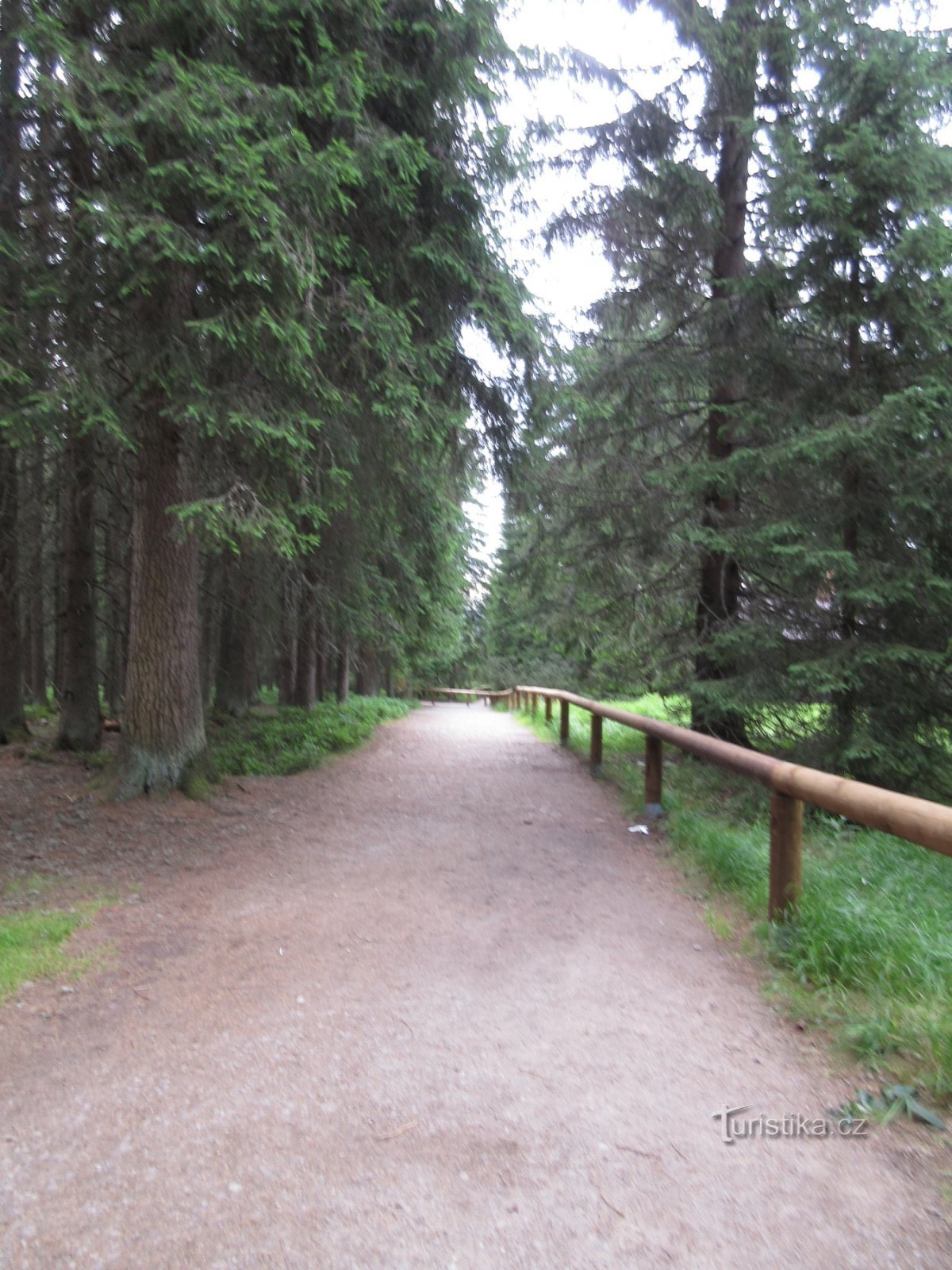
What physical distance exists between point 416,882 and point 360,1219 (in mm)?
3287

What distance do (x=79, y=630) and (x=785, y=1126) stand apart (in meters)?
10.3

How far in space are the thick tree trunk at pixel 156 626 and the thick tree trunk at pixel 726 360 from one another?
5153mm

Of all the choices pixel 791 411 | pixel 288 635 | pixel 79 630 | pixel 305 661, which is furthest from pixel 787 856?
pixel 305 661

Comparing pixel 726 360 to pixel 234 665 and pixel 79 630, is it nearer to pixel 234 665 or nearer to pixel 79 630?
pixel 79 630

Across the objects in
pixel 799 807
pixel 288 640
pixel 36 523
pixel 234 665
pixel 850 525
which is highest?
pixel 36 523

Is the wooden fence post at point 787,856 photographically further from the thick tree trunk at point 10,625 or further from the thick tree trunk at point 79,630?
the thick tree trunk at point 10,625

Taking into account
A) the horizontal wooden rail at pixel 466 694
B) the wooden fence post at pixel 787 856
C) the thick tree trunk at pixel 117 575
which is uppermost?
the thick tree trunk at pixel 117 575

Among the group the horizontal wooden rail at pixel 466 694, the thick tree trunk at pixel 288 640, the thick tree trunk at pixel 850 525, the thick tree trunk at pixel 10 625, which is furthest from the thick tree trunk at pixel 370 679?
the thick tree trunk at pixel 850 525

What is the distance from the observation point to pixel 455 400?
8438 mm

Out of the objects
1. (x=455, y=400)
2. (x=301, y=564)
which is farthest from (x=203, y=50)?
(x=301, y=564)

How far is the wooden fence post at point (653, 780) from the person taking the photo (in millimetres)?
7531

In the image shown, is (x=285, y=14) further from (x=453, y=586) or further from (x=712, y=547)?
(x=453, y=586)

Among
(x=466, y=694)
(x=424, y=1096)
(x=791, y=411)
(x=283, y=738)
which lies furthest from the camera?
(x=466, y=694)

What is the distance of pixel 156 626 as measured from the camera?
749 cm
